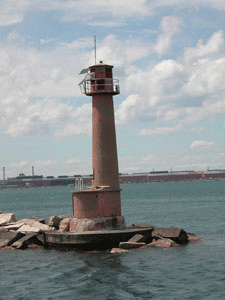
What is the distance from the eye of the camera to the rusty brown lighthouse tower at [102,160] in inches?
1199

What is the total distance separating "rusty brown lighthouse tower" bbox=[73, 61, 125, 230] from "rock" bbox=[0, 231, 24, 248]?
386 centimetres

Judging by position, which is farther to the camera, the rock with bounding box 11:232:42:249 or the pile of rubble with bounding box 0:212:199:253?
the rock with bounding box 11:232:42:249

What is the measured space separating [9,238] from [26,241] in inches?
44.5

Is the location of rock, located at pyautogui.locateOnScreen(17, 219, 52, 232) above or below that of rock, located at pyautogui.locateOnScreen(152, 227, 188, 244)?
above

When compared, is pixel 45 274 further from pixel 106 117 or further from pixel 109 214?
pixel 106 117

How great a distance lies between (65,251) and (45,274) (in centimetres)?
545

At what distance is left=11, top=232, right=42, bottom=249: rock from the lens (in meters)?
31.2

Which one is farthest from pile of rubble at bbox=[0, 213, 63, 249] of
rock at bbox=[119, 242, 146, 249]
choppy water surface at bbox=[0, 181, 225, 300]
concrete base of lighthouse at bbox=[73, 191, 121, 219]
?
rock at bbox=[119, 242, 146, 249]

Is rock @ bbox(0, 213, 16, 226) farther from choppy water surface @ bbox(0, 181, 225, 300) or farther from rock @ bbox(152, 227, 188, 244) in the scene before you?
rock @ bbox(152, 227, 188, 244)

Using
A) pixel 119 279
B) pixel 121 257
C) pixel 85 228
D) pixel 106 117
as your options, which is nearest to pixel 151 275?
pixel 119 279

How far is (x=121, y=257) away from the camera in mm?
26688

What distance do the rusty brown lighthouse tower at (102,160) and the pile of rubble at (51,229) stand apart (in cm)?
193

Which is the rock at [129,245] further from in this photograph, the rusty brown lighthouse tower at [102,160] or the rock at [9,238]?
the rock at [9,238]

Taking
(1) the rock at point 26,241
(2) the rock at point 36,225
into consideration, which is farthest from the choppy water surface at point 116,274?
(2) the rock at point 36,225
